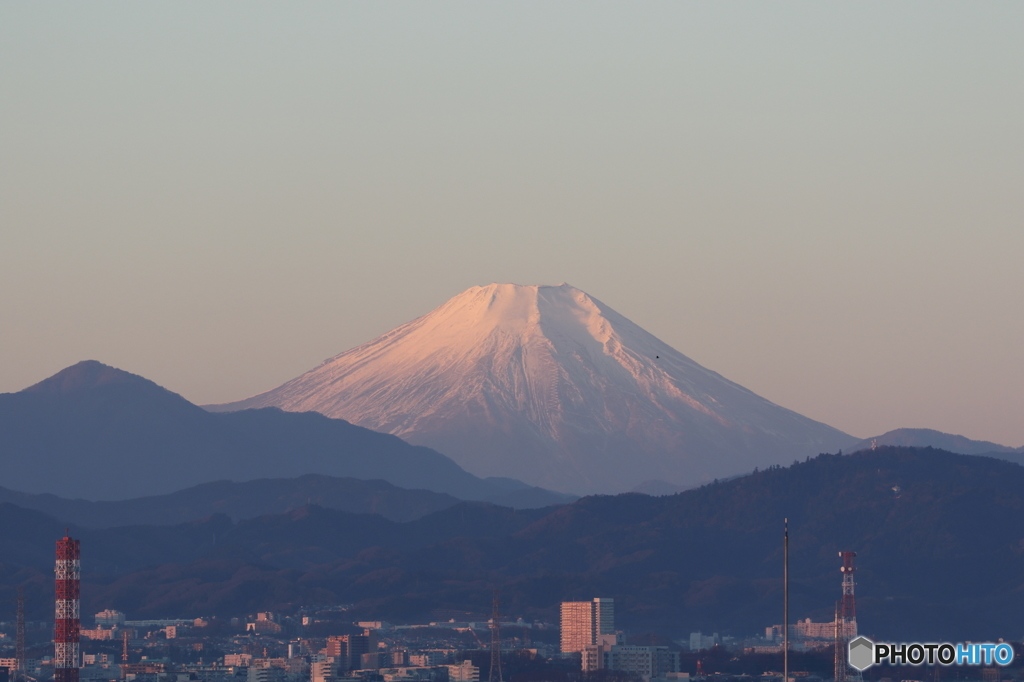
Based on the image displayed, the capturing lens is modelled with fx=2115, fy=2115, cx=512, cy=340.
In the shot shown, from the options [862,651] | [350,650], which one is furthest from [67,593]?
[350,650]

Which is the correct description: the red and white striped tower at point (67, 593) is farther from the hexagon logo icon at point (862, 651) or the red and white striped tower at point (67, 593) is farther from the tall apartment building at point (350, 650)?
the tall apartment building at point (350, 650)

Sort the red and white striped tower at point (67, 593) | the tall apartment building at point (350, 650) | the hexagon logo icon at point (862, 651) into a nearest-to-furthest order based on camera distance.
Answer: the hexagon logo icon at point (862, 651), the red and white striped tower at point (67, 593), the tall apartment building at point (350, 650)

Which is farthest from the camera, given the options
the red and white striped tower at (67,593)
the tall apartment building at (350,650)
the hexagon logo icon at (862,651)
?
the tall apartment building at (350,650)

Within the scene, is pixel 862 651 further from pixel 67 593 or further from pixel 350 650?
pixel 350 650

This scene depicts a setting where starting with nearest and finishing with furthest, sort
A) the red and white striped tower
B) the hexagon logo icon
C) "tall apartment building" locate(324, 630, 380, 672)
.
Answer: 1. the hexagon logo icon
2. the red and white striped tower
3. "tall apartment building" locate(324, 630, 380, 672)

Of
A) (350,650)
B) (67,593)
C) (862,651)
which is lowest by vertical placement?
(350,650)

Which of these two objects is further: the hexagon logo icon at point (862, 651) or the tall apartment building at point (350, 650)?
the tall apartment building at point (350, 650)

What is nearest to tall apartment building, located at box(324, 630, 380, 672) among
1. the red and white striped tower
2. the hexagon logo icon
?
the red and white striped tower

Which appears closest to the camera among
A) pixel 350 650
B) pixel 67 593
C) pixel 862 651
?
pixel 862 651

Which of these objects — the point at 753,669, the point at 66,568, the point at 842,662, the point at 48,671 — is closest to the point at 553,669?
the point at 753,669

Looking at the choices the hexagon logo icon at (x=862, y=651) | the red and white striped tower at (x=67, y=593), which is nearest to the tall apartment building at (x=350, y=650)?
the red and white striped tower at (x=67, y=593)

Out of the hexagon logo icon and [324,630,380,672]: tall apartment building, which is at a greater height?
the hexagon logo icon

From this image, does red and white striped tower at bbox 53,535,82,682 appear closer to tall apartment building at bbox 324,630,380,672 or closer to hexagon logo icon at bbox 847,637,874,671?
hexagon logo icon at bbox 847,637,874,671

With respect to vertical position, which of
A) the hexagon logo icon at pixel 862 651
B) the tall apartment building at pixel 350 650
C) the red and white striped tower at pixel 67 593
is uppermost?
the red and white striped tower at pixel 67 593
